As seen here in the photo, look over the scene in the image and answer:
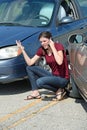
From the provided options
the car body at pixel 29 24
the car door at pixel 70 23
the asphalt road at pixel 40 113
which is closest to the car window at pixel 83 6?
the car body at pixel 29 24

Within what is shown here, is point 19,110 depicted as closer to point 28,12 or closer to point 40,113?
point 40,113

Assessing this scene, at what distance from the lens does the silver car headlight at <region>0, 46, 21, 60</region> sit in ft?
24.5

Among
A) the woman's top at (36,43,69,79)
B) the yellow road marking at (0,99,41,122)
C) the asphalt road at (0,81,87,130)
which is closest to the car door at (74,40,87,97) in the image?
the asphalt road at (0,81,87,130)

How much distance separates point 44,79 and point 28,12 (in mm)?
1951

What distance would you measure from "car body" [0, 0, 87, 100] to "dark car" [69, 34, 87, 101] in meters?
0.79

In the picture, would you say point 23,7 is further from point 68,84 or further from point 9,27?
point 68,84

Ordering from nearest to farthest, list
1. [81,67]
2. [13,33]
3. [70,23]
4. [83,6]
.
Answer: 1. [81,67]
2. [13,33]
3. [70,23]
4. [83,6]

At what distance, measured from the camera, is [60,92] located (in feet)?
23.8

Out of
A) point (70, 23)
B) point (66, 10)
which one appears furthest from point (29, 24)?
point (66, 10)

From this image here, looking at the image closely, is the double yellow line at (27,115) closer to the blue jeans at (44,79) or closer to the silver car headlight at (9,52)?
the blue jeans at (44,79)

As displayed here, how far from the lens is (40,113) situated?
6.61 metres

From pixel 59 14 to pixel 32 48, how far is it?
1182 mm

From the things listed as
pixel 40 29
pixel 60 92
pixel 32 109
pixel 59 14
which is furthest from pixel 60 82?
pixel 59 14

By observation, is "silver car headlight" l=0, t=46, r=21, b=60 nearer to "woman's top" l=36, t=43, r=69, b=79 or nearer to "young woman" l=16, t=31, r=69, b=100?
"young woman" l=16, t=31, r=69, b=100
